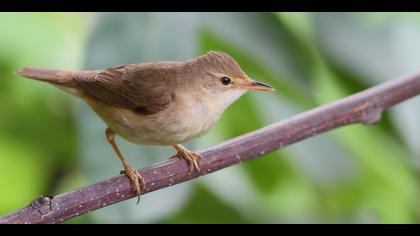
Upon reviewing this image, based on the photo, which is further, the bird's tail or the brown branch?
the bird's tail

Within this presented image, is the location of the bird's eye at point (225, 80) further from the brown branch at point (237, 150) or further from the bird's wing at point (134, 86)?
the brown branch at point (237, 150)

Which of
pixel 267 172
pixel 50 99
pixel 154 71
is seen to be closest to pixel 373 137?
pixel 267 172

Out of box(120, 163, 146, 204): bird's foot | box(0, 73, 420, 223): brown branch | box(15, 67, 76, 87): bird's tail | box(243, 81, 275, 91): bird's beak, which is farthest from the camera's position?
box(15, 67, 76, 87): bird's tail

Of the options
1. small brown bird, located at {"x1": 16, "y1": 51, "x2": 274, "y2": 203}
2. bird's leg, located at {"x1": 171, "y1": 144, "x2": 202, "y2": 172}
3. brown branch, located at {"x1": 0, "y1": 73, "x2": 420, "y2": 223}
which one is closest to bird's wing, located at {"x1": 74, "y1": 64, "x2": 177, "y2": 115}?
small brown bird, located at {"x1": 16, "y1": 51, "x2": 274, "y2": 203}

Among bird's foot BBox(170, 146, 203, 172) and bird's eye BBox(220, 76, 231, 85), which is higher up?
bird's eye BBox(220, 76, 231, 85)

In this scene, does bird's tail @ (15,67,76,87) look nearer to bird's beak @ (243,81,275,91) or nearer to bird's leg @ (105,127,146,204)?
bird's leg @ (105,127,146,204)

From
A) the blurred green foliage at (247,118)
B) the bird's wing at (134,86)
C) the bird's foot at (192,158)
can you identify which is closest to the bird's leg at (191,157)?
the bird's foot at (192,158)

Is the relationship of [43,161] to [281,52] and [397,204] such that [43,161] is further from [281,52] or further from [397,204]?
[397,204]
